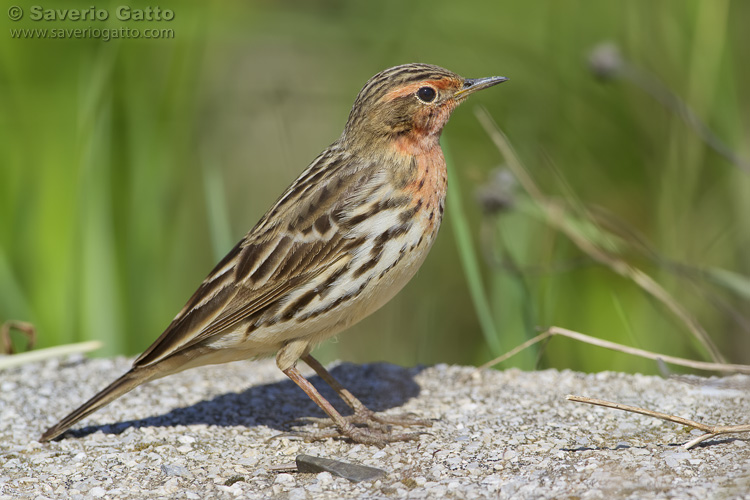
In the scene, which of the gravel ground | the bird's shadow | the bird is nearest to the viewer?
the gravel ground

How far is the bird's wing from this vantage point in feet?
17.4

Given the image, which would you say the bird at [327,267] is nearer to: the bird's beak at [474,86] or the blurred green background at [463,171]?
the bird's beak at [474,86]

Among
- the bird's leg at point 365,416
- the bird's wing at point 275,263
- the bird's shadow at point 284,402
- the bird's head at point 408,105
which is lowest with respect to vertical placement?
the bird's shadow at point 284,402

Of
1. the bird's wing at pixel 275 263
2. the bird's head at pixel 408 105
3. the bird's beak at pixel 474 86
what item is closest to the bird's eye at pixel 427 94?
the bird's head at pixel 408 105

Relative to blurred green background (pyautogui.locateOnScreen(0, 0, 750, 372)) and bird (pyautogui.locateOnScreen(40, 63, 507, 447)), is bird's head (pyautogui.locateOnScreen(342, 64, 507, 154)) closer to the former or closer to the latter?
bird (pyautogui.locateOnScreen(40, 63, 507, 447))

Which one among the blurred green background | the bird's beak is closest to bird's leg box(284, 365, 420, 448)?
the blurred green background

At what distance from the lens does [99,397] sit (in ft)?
17.4

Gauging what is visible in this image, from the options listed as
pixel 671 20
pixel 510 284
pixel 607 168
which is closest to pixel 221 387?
pixel 510 284

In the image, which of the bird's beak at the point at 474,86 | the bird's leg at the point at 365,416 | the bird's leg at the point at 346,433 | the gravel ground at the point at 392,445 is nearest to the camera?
the gravel ground at the point at 392,445

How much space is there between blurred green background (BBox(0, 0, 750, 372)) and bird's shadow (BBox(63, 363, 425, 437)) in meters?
0.67

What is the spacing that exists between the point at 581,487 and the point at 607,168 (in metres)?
5.18

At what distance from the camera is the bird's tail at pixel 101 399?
17.3 ft

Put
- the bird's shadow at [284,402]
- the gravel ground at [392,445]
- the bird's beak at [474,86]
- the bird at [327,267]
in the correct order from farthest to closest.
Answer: the bird's beak at [474,86] → the bird's shadow at [284,402] → the bird at [327,267] → the gravel ground at [392,445]

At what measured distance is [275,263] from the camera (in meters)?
5.39
